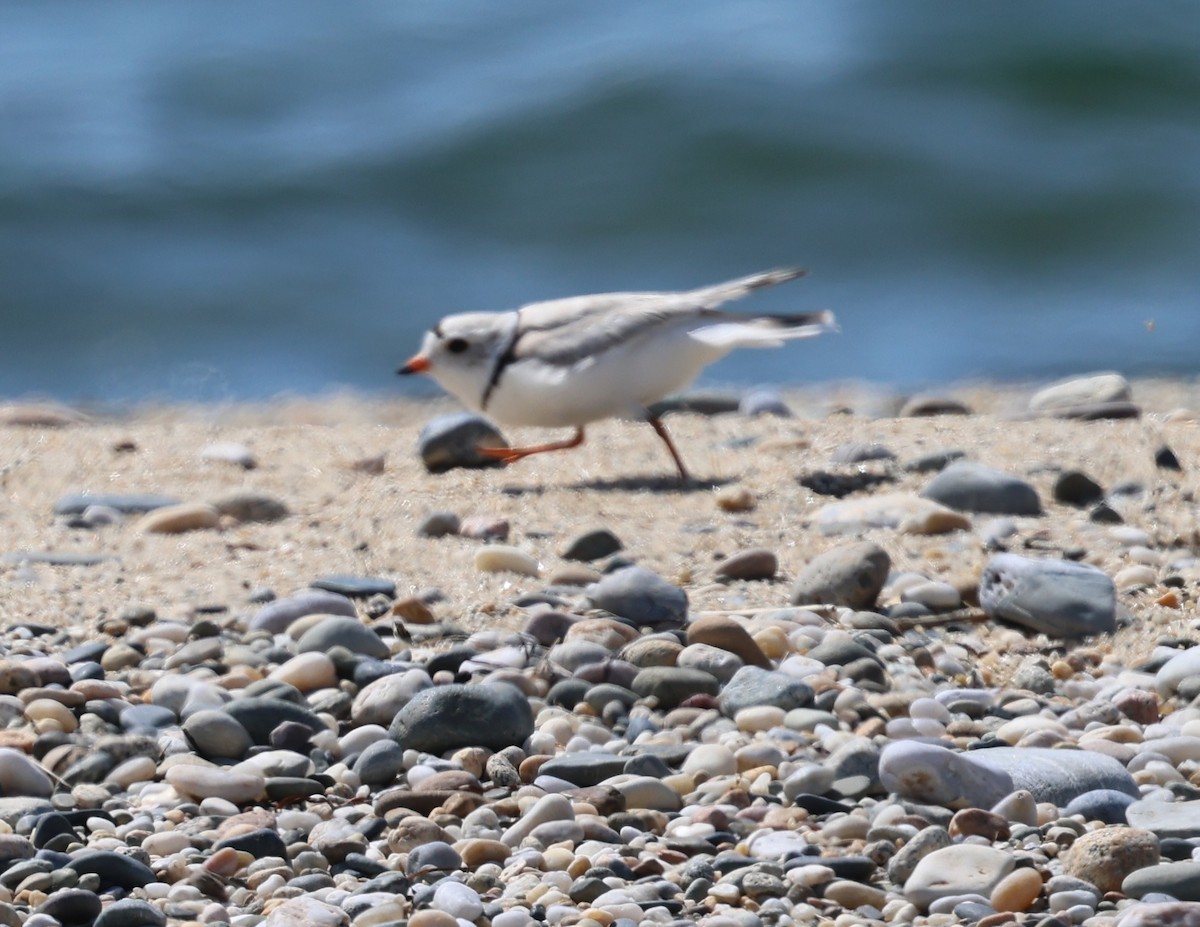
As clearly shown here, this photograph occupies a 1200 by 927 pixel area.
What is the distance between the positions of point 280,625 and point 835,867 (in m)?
1.66

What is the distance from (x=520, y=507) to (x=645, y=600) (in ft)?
4.23

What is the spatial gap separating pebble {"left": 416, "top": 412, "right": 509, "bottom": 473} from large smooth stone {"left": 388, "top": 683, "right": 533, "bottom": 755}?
252 cm

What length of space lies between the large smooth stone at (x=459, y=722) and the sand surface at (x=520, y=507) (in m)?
0.70

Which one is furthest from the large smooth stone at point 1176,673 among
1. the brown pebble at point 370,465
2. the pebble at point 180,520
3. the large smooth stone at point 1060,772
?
the brown pebble at point 370,465

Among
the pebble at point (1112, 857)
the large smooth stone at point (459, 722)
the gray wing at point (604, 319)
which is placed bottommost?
the pebble at point (1112, 857)

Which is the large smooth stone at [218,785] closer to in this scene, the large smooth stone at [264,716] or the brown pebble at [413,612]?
the large smooth stone at [264,716]

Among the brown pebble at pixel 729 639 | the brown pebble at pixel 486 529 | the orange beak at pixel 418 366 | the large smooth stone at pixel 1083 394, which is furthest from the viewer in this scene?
the large smooth stone at pixel 1083 394

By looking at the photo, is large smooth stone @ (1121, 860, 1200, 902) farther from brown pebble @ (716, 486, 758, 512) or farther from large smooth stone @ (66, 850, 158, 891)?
brown pebble @ (716, 486, 758, 512)

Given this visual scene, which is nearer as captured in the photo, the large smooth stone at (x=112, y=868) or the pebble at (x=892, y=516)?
the large smooth stone at (x=112, y=868)

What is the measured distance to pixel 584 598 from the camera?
→ 3779mm

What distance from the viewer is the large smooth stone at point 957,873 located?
229 cm

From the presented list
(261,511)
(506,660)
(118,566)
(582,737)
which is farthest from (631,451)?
(582,737)

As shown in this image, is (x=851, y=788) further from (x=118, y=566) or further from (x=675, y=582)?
(x=118, y=566)

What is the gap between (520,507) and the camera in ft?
15.9
